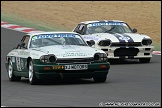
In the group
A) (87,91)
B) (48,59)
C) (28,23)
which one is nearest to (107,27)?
(48,59)

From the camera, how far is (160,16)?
114ft

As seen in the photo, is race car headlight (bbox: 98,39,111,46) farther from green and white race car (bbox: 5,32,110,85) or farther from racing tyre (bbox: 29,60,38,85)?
racing tyre (bbox: 29,60,38,85)

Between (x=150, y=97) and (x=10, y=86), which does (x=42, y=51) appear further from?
(x=150, y=97)

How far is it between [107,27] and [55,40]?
6.59 metres

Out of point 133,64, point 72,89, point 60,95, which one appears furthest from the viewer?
point 133,64

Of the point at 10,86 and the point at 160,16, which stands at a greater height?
the point at 160,16

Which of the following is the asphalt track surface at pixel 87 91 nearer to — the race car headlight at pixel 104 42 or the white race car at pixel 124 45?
the white race car at pixel 124 45

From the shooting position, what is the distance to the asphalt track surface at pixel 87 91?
10539 mm

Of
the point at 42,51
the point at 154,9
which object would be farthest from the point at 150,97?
the point at 154,9

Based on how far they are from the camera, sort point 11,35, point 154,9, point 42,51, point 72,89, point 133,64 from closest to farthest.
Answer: point 72,89
point 42,51
point 133,64
point 11,35
point 154,9

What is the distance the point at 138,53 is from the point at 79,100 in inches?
376

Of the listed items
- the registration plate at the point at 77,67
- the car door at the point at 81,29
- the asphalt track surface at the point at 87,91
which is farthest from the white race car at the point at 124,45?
the registration plate at the point at 77,67

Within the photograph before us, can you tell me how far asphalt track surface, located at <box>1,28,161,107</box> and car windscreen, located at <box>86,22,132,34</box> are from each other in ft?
11.6

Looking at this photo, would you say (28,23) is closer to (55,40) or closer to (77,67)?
(55,40)
